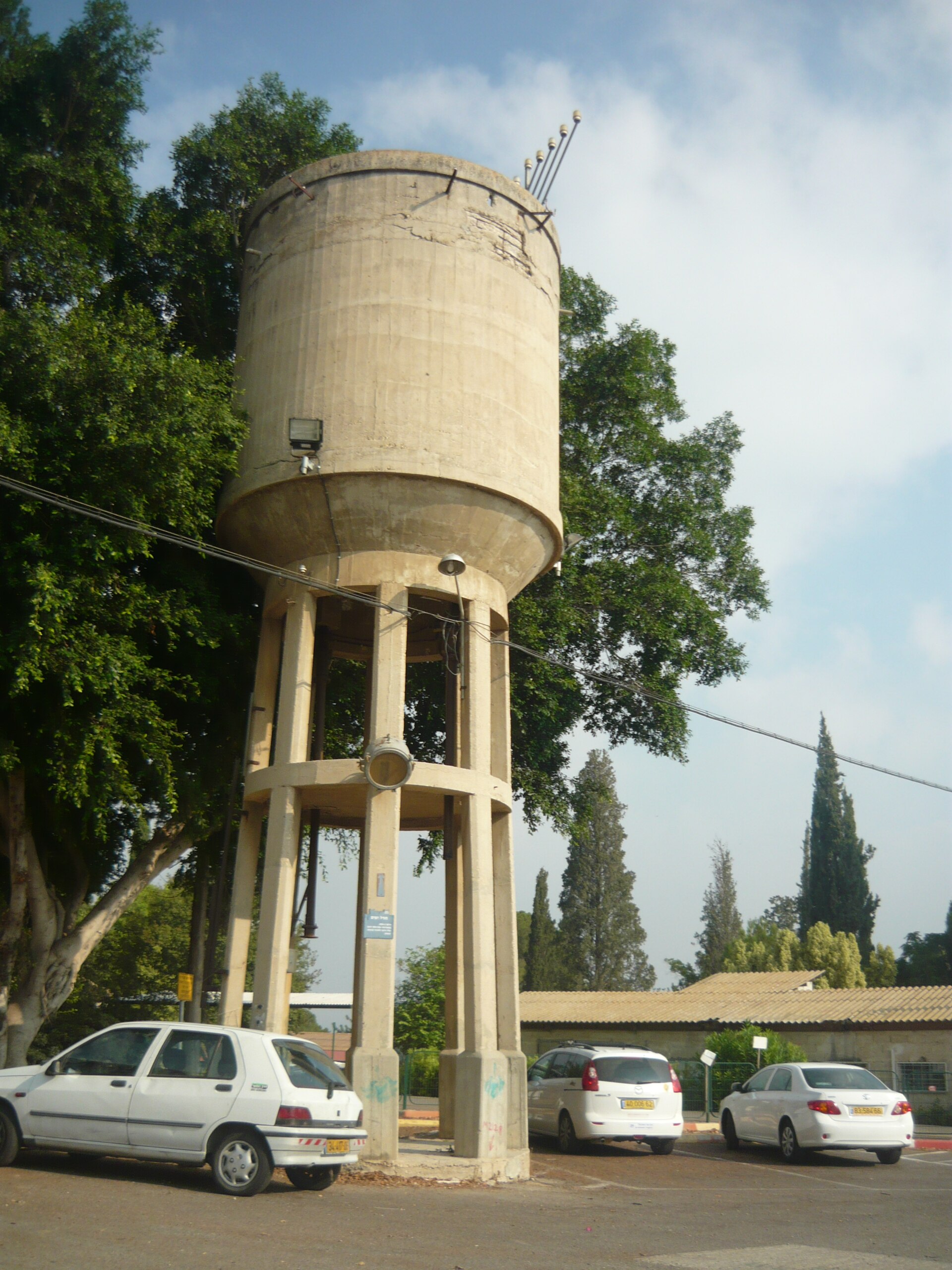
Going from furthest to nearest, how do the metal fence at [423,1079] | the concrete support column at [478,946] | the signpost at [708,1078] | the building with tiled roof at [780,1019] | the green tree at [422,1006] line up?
the green tree at [422,1006] < the building with tiled roof at [780,1019] < the metal fence at [423,1079] < the signpost at [708,1078] < the concrete support column at [478,946]

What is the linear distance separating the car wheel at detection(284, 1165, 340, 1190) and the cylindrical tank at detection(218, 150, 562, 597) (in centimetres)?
750

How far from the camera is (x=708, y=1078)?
82.2ft

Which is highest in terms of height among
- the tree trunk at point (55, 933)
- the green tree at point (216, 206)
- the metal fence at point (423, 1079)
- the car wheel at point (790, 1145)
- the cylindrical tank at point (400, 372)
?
the green tree at point (216, 206)

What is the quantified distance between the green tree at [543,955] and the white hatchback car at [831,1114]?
1717 inches

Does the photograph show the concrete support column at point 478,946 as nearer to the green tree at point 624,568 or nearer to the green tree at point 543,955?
the green tree at point 624,568

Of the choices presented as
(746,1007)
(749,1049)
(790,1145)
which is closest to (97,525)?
(790,1145)

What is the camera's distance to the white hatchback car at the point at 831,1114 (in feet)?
52.2

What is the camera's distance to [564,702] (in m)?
20.7

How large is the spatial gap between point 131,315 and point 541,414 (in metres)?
5.76

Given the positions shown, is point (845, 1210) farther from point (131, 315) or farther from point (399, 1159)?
point (131, 315)

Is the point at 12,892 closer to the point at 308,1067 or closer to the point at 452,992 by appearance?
the point at 452,992

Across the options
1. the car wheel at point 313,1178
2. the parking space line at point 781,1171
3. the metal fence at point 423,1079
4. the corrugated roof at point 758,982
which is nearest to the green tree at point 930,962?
the corrugated roof at point 758,982

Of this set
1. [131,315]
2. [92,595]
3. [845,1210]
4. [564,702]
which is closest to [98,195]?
[131,315]

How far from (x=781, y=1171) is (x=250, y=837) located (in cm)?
847
